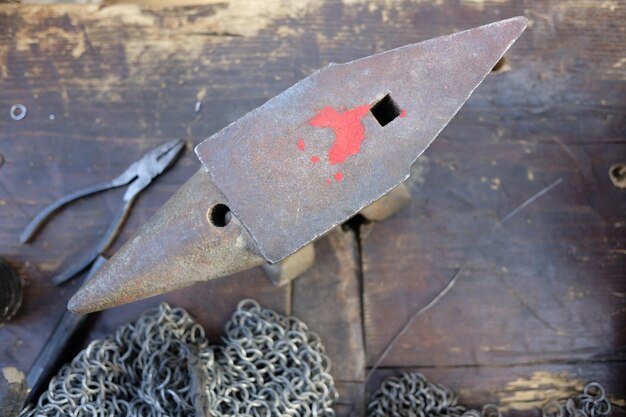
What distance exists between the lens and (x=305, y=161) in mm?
898

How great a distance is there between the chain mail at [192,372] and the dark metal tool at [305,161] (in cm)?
23

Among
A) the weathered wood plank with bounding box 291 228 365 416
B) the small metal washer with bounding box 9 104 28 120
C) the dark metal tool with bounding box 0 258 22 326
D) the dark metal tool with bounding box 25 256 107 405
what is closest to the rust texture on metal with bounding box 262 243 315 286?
the weathered wood plank with bounding box 291 228 365 416

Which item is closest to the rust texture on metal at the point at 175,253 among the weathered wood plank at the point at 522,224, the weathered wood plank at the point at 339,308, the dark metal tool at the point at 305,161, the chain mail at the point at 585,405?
the dark metal tool at the point at 305,161

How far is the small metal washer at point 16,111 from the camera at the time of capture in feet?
4.11

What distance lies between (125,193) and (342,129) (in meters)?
0.54

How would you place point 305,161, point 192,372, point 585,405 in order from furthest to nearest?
point 585,405 < point 192,372 < point 305,161

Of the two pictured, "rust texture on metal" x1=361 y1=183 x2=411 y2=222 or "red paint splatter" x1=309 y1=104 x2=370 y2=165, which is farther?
"rust texture on metal" x1=361 y1=183 x2=411 y2=222

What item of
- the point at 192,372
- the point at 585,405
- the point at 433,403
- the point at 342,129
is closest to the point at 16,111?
the point at 192,372

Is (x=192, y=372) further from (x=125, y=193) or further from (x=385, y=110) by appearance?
(x=385, y=110)

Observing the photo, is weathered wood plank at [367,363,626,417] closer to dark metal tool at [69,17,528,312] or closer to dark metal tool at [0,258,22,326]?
dark metal tool at [69,17,528,312]

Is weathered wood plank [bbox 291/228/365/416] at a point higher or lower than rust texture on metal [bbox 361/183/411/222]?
lower

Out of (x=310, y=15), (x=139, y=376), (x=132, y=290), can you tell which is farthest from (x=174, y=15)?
(x=139, y=376)

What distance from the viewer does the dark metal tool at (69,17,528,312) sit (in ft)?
2.96

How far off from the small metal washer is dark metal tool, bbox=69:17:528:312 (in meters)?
0.49
